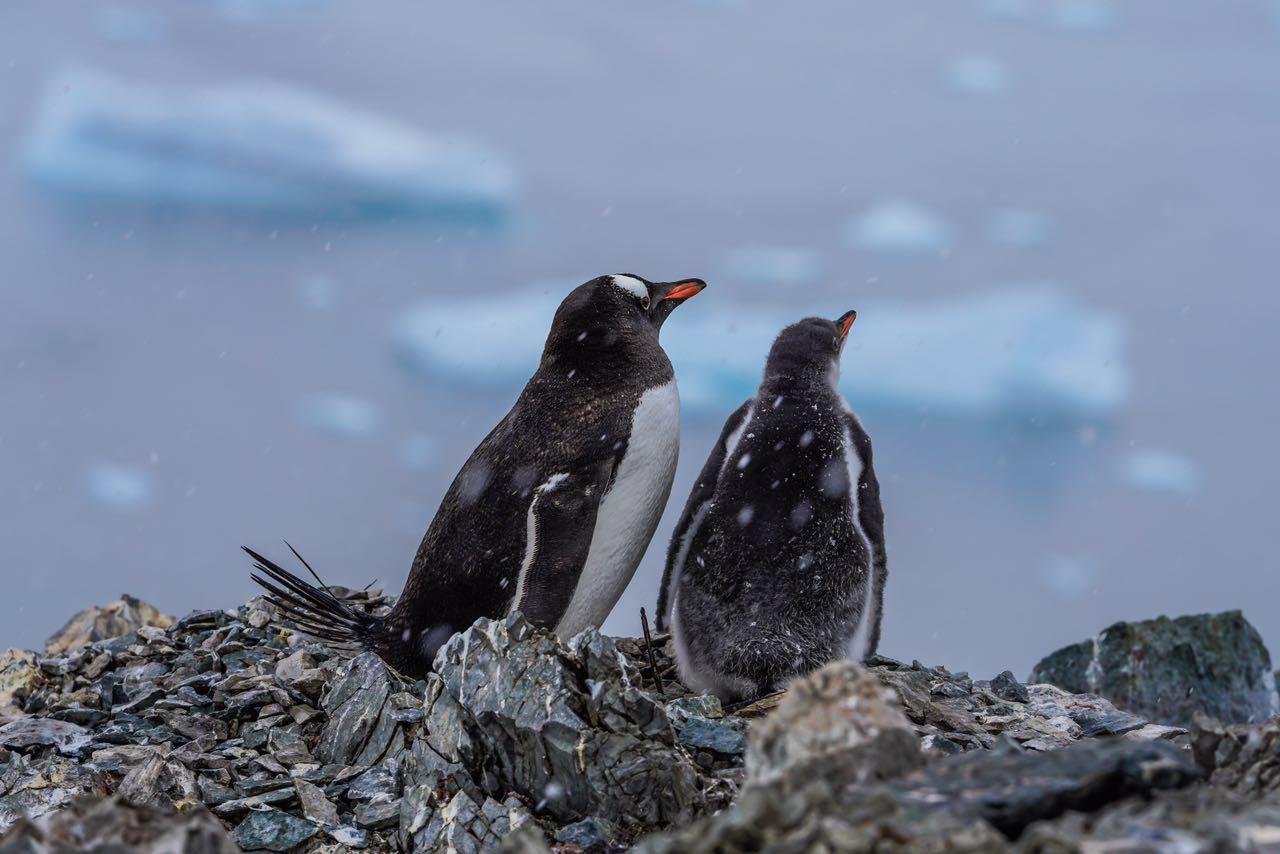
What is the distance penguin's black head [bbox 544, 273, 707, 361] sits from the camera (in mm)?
6320

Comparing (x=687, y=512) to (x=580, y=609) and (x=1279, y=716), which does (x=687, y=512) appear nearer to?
(x=580, y=609)

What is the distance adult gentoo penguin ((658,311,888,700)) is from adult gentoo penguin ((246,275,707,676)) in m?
0.36

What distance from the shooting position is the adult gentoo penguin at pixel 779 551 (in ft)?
17.1

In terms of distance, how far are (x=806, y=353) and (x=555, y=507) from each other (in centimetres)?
156

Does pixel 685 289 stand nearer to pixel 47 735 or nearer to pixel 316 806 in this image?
pixel 316 806

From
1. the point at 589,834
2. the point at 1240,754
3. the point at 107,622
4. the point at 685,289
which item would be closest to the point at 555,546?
the point at 685,289

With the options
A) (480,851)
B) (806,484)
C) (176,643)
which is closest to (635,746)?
(480,851)

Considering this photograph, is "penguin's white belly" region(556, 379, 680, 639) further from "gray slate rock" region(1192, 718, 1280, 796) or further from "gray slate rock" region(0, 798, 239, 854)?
"gray slate rock" region(0, 798, 239, 854)

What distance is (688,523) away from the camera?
5.82 m

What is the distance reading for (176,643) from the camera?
7281 mm

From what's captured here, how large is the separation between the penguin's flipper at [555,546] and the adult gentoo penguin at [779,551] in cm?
46

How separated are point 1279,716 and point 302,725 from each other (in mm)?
4099

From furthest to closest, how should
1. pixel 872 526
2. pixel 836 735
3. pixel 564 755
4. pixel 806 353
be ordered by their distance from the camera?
1. pixel 806 353
2. pixel 872 526
3. pixel 564 755
4. pixel 836 735

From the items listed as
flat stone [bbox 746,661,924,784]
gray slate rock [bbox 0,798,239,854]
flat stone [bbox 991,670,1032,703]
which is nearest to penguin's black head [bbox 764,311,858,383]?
flat stone [bbox 991,670,1032,703]
